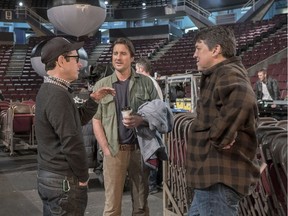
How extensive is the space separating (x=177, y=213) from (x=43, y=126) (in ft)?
5.02

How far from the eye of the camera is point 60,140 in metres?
1.94

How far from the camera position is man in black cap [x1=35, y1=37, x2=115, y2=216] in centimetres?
193

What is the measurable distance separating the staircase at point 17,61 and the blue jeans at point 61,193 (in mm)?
18417

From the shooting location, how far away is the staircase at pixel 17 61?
19.7 m

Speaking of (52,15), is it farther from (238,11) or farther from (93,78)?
(238,11)

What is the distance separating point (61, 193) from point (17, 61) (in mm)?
19869

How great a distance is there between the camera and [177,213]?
3113 millimetres

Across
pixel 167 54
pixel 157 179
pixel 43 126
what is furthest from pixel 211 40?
pixel 167 54

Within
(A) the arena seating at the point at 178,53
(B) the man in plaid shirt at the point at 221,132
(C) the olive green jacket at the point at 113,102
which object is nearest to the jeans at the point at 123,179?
(C) the olive green jacket at the point at 113,102

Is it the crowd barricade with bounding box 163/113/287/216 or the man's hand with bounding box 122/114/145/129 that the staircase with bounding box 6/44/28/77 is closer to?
the man's hand with bounding box 122/114/145/129

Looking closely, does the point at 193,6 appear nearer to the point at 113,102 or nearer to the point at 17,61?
the point at 17,61

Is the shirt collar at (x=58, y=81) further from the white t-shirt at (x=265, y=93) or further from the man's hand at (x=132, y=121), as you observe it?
the white t-shirt at (x=265, y=93)

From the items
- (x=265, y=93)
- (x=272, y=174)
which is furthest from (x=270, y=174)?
(x=265, y=93)

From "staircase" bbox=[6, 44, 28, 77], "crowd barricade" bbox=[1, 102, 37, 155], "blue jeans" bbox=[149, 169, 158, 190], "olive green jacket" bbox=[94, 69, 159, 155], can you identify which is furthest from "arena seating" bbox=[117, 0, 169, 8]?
"olive green jacket" bbox=[94, 69, 159, 155]
